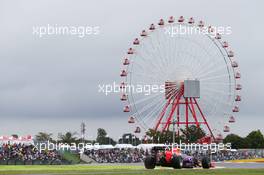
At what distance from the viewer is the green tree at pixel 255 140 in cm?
18712

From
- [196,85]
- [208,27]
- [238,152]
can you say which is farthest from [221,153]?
[208,27]

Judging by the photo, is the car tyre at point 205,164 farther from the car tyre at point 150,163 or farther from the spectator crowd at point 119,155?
the spectator crowd at point 119,155

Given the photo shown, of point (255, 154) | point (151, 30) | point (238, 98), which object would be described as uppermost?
point (151, 30)

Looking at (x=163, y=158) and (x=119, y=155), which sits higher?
(x=163, y=158)

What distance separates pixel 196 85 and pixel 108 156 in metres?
16.2

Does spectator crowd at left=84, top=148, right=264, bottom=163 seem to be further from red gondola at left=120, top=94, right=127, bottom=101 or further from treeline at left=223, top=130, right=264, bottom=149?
treeline at left=223, top=130, right=264, bottom=149

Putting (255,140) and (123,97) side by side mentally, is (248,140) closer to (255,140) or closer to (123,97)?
(255,140)

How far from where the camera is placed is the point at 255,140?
19150 centimetres

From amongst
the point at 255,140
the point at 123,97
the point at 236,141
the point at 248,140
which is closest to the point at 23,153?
the point at 123,97

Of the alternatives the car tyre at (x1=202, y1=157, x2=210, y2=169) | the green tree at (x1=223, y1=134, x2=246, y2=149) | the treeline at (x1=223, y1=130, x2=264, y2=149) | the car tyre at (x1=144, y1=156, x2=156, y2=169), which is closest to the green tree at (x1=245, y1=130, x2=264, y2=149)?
the treeline at (x1=223, y1=130, x2=264, y2=149)

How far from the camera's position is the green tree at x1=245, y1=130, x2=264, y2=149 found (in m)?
187

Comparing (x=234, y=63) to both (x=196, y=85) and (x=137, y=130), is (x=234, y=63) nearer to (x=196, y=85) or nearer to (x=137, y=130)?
(x=196, y=85)

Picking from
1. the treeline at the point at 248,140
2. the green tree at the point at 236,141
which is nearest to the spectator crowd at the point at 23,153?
the green tree at the point at 236,141

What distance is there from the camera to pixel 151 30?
9106 cm
